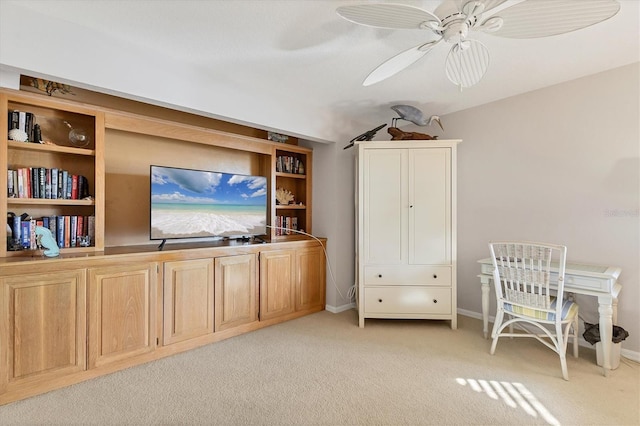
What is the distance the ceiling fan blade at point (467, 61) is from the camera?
178cm

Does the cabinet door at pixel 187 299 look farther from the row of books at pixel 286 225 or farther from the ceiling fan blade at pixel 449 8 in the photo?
the ceiling fan blade at pixel 449 8

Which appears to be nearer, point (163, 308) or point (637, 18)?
point (637, 18)

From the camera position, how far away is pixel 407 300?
3268mm

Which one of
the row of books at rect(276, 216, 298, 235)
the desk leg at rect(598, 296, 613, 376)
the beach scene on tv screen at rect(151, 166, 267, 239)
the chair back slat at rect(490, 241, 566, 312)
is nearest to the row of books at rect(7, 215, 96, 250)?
the beach scene on tv screen at rect(151, 166, 267, 239)

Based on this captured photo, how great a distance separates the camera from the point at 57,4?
5.91 feet

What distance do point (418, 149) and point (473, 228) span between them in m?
1.11

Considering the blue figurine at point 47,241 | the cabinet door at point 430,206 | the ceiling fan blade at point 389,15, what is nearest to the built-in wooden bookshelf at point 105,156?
the blue figurine at point 47,241

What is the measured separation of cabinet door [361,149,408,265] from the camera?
3268 mm

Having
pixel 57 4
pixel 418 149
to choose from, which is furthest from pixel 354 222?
pixel 57 4

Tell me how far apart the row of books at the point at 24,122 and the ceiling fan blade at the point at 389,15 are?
7.45 ft

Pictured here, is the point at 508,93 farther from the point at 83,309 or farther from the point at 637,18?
the point at 83,309

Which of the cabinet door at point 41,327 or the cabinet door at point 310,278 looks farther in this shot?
the cabinet door at point 310,278

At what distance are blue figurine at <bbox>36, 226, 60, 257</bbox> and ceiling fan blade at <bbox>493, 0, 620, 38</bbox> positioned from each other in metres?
2.90

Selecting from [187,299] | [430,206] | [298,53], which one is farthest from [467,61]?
[187,299]
